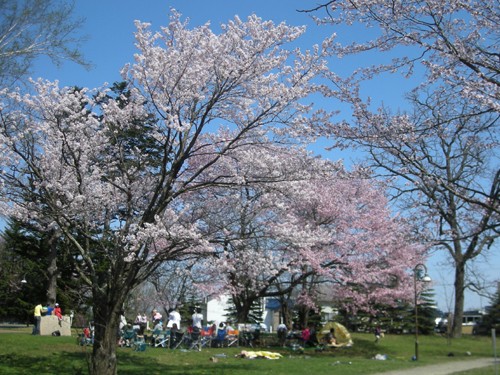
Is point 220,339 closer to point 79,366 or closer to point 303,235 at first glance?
point 79,366

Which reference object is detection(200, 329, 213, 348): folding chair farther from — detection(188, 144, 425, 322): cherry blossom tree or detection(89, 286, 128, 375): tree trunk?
detection(89, 286, 128, 375): tree trunk

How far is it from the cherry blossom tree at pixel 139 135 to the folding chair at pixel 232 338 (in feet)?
37.1

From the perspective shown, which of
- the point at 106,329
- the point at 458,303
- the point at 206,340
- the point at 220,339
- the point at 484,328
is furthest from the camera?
the point at 484,328

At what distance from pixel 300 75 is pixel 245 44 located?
4.57 feet

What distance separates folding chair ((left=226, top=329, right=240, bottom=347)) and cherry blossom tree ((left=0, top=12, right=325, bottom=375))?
1130 centimetres

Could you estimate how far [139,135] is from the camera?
1269 cm

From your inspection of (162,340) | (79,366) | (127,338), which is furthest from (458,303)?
(79,366)

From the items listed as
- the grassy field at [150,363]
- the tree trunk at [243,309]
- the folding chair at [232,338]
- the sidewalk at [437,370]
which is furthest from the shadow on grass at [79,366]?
the tree trunk at [243,309]

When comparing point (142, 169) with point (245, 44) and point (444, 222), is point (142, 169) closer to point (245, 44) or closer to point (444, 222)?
point (245, 44)

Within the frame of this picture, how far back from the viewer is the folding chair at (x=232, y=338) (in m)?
22.9

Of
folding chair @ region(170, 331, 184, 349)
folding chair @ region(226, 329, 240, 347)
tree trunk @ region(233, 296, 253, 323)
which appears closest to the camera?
folding chair @ region(170, 331, 184, 349)

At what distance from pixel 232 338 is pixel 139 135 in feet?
42.6

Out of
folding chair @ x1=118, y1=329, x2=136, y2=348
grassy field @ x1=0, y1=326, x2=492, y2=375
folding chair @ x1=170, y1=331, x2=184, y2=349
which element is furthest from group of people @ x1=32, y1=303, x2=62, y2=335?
folding chair @ x1=170, y1=331, x2=184, y2=349

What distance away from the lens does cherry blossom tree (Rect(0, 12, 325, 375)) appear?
1121 cm
